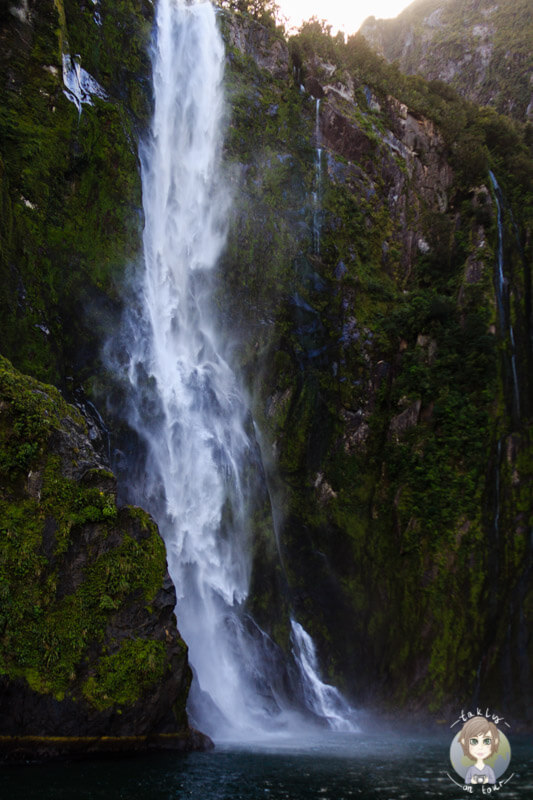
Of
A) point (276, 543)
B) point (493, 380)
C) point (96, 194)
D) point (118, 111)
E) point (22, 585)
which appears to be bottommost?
point (22, 585)

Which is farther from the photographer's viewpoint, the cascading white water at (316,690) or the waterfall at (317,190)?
the waterfall at (317,190)

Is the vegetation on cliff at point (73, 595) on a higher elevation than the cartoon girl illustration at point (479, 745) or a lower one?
higher

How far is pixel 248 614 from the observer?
47.4ft

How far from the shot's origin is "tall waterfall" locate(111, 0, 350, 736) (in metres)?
13.2

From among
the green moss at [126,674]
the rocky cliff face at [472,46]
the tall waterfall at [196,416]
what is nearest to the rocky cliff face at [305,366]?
the green moss at [126,674]

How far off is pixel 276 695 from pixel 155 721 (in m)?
5.68

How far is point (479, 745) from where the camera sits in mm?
5125

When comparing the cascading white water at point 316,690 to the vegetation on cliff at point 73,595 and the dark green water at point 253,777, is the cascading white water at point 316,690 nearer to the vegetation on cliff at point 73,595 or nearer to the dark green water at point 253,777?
the dark green water at point 253,777

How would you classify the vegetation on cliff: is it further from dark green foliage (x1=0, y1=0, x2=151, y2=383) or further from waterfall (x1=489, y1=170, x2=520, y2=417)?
waterfall (x1=489, y1=170, x2=520, y2=417)

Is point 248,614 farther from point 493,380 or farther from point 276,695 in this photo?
point 493,380

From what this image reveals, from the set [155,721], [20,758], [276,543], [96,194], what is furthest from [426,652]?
[96,194]

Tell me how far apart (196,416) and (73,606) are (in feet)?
23.6

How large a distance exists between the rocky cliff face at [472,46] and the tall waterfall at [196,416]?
18.4m

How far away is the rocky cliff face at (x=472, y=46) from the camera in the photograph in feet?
116
